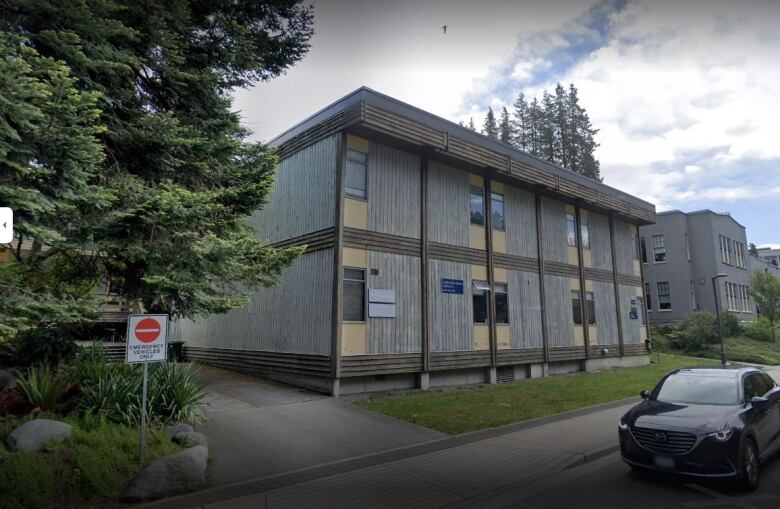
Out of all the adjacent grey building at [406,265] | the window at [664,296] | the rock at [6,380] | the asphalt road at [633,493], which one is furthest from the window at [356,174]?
the window at [664,296]

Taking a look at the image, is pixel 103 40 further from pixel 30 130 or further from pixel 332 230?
pixel 332 230

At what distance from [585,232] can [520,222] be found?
5.35 meters

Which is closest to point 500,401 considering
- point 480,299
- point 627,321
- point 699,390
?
point 480,299

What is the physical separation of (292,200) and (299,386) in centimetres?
594

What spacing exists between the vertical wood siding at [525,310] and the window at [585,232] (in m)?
4.68

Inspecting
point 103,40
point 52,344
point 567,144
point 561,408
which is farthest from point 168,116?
point 567,144

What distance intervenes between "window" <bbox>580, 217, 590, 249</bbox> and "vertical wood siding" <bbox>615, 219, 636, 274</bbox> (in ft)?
9.10

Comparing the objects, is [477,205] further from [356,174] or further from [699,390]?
[699,390]

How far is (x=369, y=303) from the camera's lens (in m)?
14.0

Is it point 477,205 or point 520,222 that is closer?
point 477,205

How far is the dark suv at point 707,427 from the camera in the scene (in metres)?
6.27

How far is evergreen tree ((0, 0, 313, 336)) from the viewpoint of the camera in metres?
7.53

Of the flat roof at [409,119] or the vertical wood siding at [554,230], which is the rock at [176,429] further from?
the vertical wood siding at [554,230]

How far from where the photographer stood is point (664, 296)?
38625 mm
